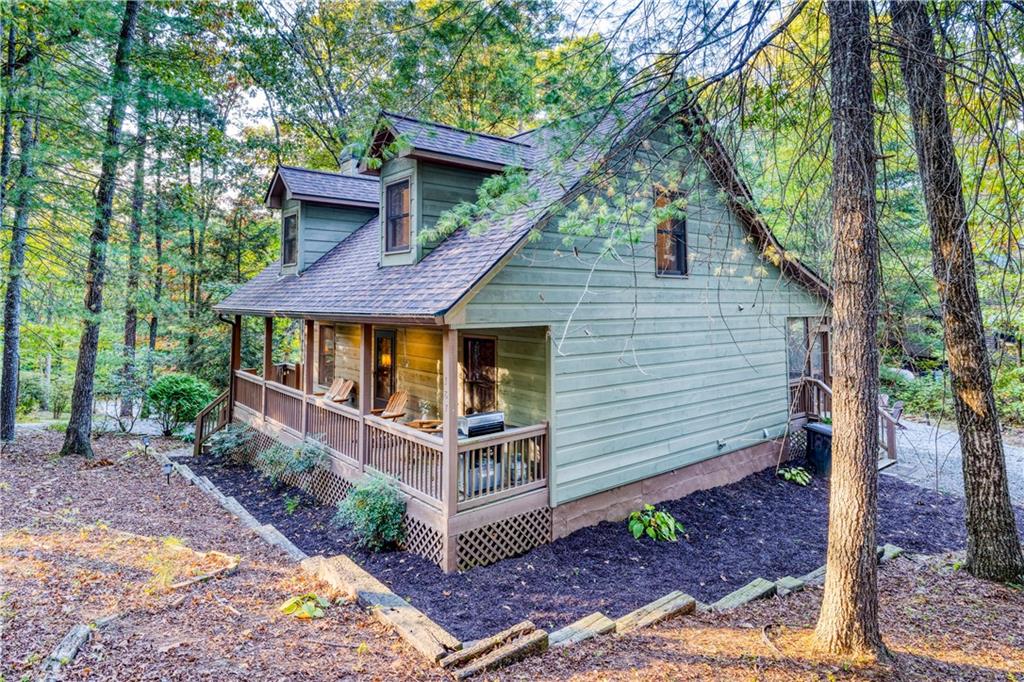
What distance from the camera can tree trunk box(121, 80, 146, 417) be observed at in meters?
11.0

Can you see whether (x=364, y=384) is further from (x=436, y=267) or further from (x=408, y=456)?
(x=436, y=267)

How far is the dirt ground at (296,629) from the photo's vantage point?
12.8 ft

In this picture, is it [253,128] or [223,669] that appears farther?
[253,128]

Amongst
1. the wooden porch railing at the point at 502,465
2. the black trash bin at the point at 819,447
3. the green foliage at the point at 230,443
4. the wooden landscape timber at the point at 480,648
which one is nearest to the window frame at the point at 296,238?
the green foliage at the point at 230,443

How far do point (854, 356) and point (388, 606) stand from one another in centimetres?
445

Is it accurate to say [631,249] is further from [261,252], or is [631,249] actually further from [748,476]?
[261,252]

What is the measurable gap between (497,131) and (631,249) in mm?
10096

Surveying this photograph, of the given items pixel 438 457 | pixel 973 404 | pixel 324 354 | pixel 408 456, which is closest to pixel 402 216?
pixel 408 456

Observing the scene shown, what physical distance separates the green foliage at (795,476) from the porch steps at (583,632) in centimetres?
714

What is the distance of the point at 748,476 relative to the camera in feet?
34.9

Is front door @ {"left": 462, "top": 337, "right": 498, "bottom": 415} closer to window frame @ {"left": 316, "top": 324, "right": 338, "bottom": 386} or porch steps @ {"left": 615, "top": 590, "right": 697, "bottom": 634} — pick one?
porch steps @ {"left": 615, "top": 590, "right": 697, "bottom": 634}

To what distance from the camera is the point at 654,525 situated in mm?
8047

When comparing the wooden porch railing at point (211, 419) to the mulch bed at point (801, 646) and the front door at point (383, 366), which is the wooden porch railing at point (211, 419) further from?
the mulch bed at point (801, 646)

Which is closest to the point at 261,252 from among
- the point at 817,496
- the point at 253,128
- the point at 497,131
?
A: the point at 253,128
